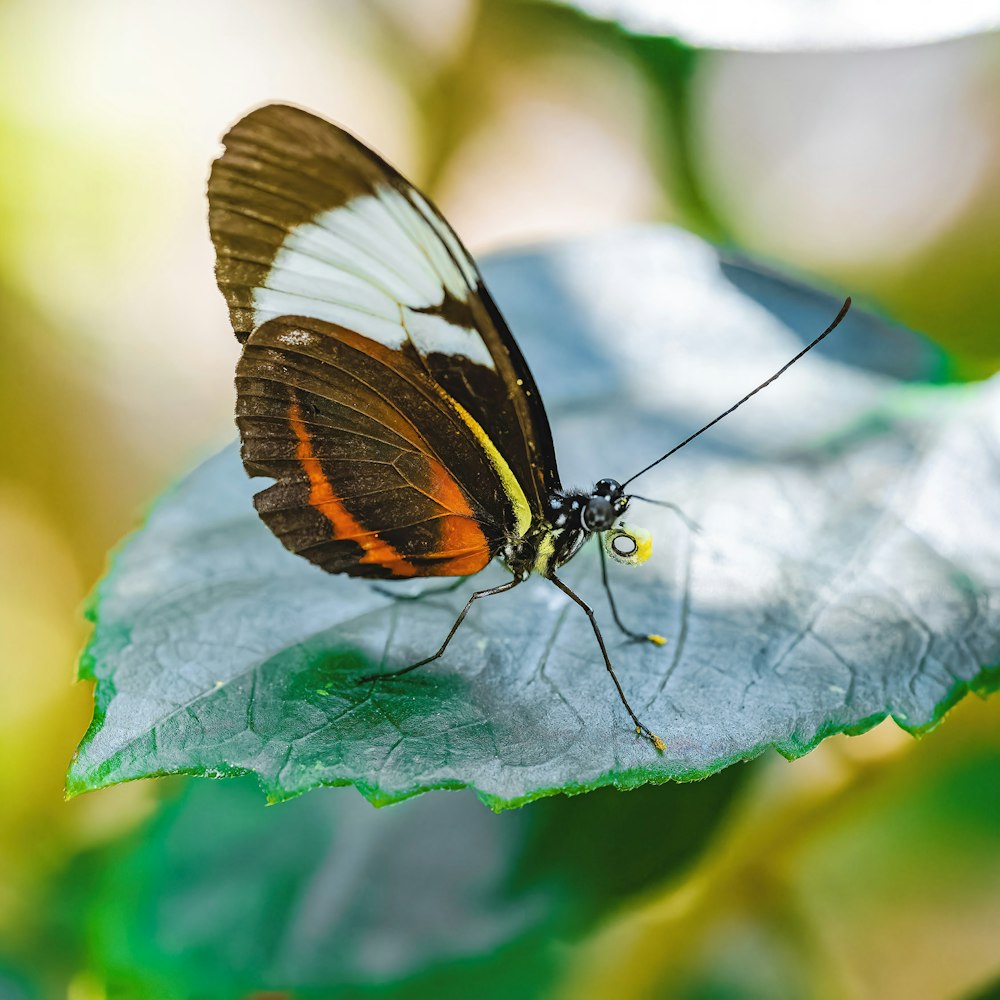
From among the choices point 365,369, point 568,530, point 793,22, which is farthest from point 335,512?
point 793,22

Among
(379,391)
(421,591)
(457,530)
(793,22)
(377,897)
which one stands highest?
(793,22)

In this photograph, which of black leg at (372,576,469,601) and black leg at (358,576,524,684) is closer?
black leg at (358,576,524,684)

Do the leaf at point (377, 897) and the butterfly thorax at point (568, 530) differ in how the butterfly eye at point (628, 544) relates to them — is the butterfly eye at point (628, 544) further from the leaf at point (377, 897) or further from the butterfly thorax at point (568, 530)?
the leaf at point (377, 897)

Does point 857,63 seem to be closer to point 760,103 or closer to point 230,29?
point 760,103

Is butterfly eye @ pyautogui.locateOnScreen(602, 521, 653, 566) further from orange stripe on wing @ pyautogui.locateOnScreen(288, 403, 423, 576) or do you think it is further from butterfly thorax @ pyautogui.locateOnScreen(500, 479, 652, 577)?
orange stripe on wing @ pyautogui.locateOnScreen(288, 403, 423, 576)

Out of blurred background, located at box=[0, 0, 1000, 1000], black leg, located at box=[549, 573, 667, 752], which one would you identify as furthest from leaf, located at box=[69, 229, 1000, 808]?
blurred background, located at box=[0, 0, 1000, 1000]

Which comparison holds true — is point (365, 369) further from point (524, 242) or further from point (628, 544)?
point (524, 242)
